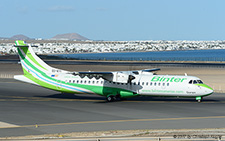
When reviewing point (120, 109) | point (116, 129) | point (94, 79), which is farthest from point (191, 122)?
point (94, 79)

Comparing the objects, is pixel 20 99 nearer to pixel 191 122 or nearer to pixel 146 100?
pixel 146 100

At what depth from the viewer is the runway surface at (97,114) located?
2661 cm

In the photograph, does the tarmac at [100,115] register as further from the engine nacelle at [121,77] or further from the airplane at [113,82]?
the engine nacelle at [121,77]

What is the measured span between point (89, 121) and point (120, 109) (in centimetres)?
722

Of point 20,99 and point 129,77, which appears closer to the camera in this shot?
point 129,77

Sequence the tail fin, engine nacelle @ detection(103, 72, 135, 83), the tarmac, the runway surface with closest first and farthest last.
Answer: the tarmac
the runway surface
engine nacelle @ detection(103, 72, 135, 83)
the tail fin

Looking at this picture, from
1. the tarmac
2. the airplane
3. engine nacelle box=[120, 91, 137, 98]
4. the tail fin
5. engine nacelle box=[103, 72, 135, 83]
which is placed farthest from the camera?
the tail fin

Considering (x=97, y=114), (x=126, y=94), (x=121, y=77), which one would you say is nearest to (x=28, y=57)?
(x=121, y=77)

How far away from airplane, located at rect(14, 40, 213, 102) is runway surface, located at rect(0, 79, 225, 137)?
1.16 metres

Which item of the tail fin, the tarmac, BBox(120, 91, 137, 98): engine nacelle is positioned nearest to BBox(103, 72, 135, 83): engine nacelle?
BBox(120, 91, 137, 98): engine nacelle

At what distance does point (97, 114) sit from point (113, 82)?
9.37 m

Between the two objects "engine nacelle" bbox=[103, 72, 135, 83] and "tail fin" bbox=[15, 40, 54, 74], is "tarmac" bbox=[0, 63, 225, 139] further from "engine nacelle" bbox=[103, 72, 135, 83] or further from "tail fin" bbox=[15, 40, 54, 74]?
"tail fin" bbox=[15, 40, 54, 74]

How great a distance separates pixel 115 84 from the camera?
41594 mm

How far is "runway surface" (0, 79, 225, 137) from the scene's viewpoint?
Answer: 87.3ft
